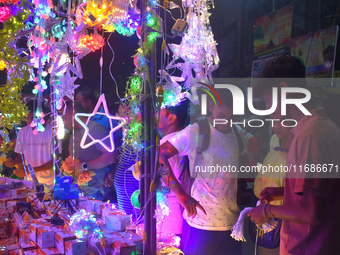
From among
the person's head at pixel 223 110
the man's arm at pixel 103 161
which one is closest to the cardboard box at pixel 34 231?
the person's head at pixel 223 110

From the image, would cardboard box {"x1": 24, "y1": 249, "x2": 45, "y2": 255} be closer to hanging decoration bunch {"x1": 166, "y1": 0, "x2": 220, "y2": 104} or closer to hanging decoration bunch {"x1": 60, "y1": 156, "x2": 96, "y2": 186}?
hanging decoration bunch {"x1": 60, "y1": 156, "x2": 96, "y2": 186}

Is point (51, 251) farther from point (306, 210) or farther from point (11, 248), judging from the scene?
point (306, 210)

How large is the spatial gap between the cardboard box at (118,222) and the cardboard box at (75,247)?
248 millimetres

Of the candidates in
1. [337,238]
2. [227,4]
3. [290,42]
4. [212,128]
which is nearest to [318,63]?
[290,42]

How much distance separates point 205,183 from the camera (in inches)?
95.3

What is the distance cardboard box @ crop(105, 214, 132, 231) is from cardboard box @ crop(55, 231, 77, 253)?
23cm

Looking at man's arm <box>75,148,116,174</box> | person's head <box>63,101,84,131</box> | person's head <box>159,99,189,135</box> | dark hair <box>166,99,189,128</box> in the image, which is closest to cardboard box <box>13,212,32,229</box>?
person's head <box>159,99,189,135</box>

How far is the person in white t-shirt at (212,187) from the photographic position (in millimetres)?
2359

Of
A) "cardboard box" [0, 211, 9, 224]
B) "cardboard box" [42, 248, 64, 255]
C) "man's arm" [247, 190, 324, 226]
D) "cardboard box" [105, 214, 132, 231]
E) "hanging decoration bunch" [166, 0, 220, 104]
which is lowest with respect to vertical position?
"cardboard box" [0, 211, 9, 224]

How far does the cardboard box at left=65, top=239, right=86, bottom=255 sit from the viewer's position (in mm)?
1604

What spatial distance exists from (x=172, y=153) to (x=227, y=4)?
26.3 feet

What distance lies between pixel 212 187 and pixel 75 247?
111cm

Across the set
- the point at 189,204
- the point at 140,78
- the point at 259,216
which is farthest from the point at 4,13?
the point at 259,216

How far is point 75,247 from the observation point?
5.28 ft
